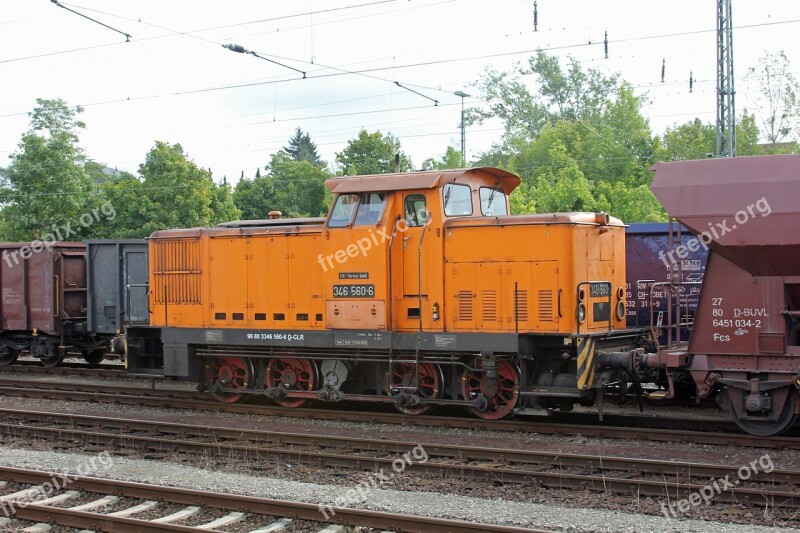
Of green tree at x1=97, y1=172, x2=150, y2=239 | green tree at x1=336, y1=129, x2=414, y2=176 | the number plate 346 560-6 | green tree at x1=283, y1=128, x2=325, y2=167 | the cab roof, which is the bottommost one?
the number plate 346 560-6

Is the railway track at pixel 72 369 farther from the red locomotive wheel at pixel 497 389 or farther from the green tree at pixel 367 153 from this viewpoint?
the green tree at pixel 367 153

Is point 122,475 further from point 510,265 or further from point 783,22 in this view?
point 783,22

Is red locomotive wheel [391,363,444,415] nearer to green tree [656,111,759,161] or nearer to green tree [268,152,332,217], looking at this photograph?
green tree [656,111,759,161]

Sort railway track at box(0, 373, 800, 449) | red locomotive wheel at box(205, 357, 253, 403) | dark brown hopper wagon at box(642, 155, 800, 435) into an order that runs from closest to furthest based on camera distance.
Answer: dark brown hopper wagon at box(642, 155, 800, 435)
railway track at box(0, 373, 800, 449)
red locomotive wheel at box(205, 357, 253, 403)

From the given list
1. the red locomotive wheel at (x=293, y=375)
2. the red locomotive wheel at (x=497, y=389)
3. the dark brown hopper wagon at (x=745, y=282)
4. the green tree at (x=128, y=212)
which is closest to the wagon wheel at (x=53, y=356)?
the red locomotive wheel at (x=293, y=375)

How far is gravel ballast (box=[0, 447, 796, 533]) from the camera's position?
7270 mm

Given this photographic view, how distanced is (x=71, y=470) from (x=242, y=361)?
15.3ft

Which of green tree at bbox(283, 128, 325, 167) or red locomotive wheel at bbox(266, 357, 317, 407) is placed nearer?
red locomotive wheel at bbox(266, 357, 317, 407)

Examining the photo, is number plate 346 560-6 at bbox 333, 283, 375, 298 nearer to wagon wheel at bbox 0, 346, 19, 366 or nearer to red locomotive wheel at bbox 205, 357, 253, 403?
red locomotive wheel at bbox 205, 357, 253, 403

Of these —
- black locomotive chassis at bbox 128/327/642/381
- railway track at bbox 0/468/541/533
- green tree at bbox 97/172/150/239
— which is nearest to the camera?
railway track at bbox 0/468/541/533

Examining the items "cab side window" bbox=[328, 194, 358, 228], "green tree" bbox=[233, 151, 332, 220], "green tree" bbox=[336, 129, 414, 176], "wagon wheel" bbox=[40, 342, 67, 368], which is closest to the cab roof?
"cab side window" bbox=[328, 194, 358, 228]

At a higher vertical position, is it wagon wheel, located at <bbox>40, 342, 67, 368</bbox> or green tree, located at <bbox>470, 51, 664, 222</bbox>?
green tree, located at <bbox>470, 51, 664, 222</bbox>

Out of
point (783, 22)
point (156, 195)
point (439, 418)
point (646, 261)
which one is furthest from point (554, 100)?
point (439, 418)

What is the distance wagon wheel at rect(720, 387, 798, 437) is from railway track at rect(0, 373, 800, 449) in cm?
15
